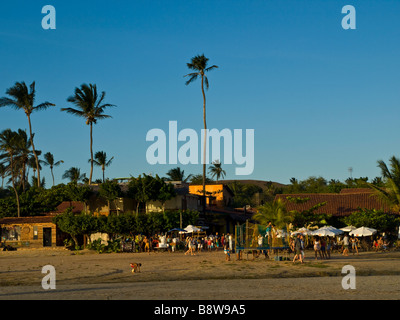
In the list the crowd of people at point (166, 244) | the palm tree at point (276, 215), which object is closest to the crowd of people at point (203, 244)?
the crowd of people at point (166, 244)

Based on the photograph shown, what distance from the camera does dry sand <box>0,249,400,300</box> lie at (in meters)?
15.3

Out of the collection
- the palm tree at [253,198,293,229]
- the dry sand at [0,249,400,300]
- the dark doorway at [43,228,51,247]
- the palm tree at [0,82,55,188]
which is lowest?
the dark doorway at [43,228,51,247]

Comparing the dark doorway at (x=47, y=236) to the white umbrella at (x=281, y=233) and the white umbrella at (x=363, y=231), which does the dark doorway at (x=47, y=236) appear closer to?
the white umbrella at (x=281, y=233)

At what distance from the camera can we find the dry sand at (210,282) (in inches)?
602

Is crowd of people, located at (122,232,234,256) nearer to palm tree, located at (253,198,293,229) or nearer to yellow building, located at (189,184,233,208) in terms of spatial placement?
palm tree, located at (253,198,293,229)

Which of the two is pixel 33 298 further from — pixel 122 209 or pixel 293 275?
pixel 122 209

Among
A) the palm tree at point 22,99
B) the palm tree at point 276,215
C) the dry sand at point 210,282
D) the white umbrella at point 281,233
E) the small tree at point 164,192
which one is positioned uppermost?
the palm tree at point 22,99

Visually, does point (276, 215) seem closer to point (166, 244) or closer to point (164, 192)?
point (166, 244)

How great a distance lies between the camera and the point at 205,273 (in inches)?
875

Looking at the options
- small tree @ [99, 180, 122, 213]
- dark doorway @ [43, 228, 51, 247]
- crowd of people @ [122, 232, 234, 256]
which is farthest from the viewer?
Result: dark doorway @ [43, 228, 51, 247]

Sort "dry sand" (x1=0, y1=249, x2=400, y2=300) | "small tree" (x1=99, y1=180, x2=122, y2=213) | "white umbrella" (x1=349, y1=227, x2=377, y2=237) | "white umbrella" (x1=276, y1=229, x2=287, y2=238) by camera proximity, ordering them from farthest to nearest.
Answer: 1. "small tree" (x1=99, y1=180, x2=122, y2=213)
2. "white umbrella" (x1=349, y1=227, x2=377, y2=237)
3. "white umbrella" (x1=276, y1=229, x2=287, y2=238)
4. "dry sand" (x1=0, y1=249, x2=400, y2=300)

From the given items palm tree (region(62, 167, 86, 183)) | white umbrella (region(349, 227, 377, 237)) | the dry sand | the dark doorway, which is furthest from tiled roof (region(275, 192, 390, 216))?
palm tree (region(62, 167, 86, 183))

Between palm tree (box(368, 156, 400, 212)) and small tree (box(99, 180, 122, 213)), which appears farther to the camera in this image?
small tree (box(99, 180, 122, 213))

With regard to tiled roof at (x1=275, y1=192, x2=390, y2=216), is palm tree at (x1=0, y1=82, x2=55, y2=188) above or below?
above
